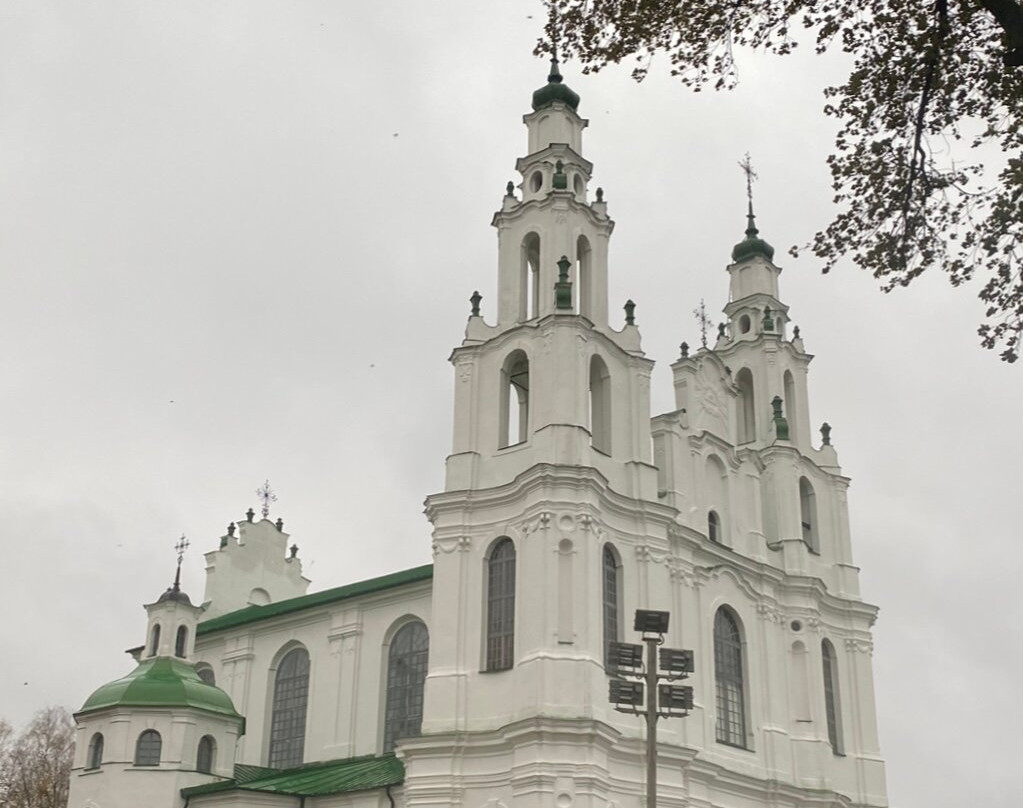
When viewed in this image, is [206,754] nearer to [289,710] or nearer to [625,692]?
[289,710]

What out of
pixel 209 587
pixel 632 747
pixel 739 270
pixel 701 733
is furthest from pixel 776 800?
pixel 209 587

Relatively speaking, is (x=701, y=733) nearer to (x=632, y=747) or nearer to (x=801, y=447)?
(x=632, y=747)

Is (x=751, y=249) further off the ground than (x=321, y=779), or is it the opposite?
(x=751, y=249)

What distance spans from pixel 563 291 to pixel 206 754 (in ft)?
55.0

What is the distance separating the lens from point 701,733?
34875mm

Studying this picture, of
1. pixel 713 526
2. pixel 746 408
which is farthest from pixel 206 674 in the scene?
pixel 746 408

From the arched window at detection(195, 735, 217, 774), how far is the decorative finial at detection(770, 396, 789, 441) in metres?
20.2

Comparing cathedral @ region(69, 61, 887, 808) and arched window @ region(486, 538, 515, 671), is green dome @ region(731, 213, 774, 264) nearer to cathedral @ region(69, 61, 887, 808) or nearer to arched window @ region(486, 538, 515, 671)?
cathedral @ region(69, 61, 887, 808)

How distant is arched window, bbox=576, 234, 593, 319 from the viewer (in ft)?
125

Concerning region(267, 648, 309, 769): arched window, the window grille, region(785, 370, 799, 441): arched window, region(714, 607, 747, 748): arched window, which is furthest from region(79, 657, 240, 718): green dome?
region(785, 370, 799, 441): arched window

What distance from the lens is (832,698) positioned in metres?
41.0

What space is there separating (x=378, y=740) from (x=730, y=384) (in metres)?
15.5

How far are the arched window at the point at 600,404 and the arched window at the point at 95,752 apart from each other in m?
16.7

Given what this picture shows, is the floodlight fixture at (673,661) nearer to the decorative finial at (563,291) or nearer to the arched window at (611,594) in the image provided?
the arched window at (611,594)
